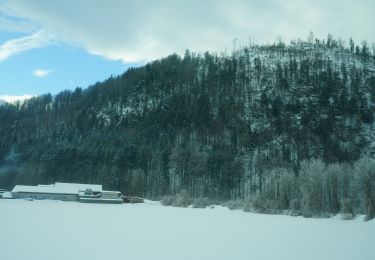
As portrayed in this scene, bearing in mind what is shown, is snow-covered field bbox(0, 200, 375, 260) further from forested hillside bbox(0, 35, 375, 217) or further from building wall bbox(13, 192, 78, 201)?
building wall bbox(13, 192, 78, 201)

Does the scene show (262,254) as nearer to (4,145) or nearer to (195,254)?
(195,254)

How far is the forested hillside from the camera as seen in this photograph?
62219mm

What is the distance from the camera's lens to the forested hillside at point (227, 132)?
62.2 meters

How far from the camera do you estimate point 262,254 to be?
17016mm

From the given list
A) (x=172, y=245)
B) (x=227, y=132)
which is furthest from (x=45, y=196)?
(x=172, y=245)

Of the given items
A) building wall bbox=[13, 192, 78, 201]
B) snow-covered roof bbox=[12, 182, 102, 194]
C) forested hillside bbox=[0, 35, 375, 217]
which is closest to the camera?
forested hillside bbox=[0, 35, 375, 217]

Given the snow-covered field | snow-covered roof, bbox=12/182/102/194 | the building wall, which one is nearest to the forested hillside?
snow-covered roof, bbox=12/182/102/194

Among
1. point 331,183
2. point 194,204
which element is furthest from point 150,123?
point 331,183

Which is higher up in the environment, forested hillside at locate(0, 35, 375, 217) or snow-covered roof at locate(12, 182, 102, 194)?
forested hillside at locate(0, 35, 375, 217)

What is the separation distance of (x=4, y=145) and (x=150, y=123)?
73.4 m

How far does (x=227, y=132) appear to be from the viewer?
127750mm

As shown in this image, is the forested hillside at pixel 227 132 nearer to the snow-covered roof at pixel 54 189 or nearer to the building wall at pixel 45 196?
the snow-covered roof at pixel 54 189

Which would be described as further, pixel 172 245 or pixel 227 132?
pixel 227 132

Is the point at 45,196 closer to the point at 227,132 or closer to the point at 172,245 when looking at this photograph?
the point at 227,132
